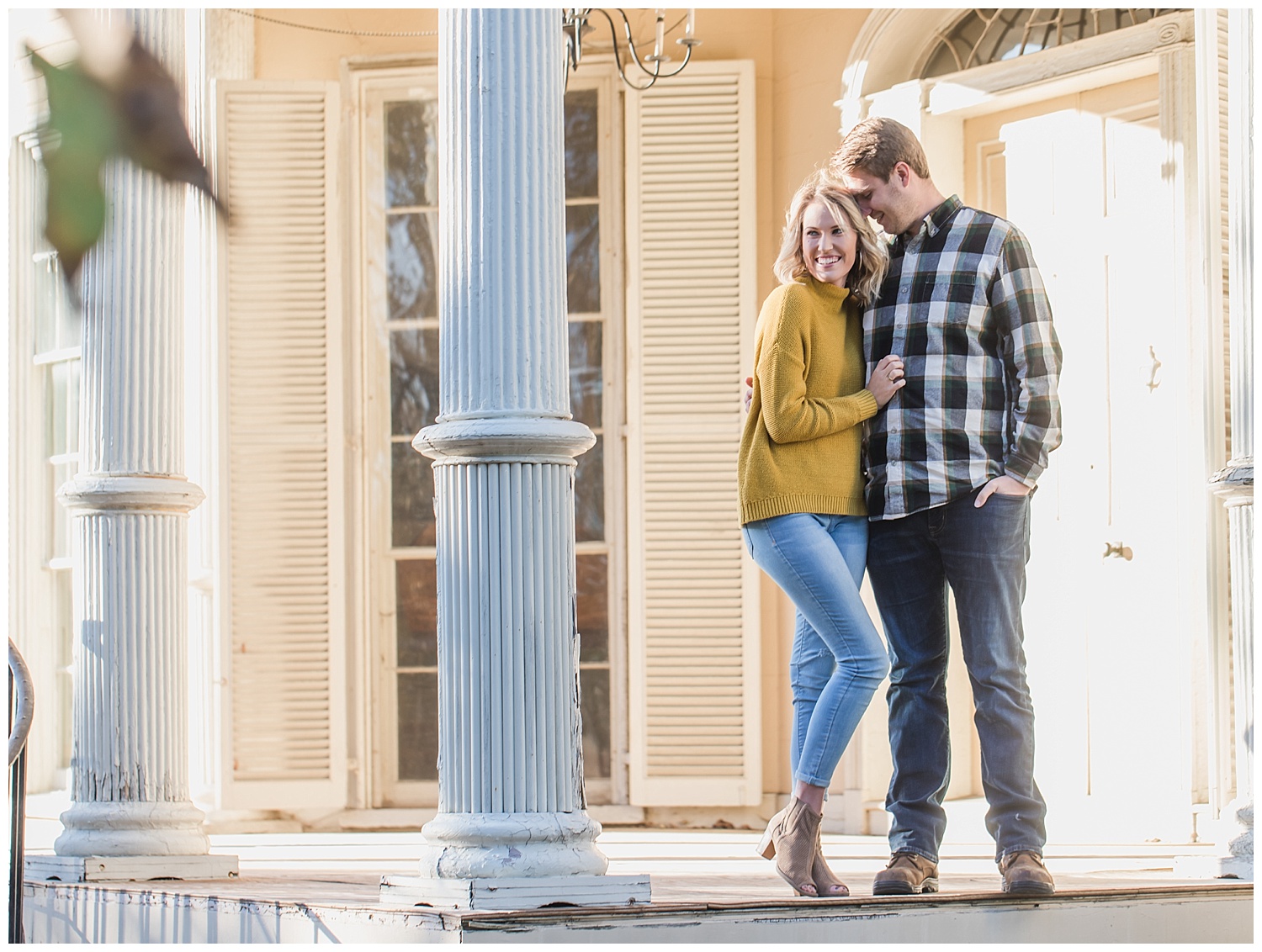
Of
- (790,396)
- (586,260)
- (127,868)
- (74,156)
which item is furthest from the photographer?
(586,260)

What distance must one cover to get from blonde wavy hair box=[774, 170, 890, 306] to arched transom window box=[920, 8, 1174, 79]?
225 centimetres

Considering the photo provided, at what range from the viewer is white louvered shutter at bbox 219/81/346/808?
17.8 feet

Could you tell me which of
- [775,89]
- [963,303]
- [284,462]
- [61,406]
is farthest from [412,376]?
[963,303]

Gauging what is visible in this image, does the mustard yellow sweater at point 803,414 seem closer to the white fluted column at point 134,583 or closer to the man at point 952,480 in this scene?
the man at point 952,480

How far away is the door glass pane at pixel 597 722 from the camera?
548 cm

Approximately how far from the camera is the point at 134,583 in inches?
148

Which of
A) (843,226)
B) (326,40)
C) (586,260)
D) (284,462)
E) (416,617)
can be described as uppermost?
(326,40)

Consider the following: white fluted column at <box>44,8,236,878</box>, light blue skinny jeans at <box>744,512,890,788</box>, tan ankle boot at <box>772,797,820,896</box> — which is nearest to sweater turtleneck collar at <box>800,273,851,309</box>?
light blue skinny jeans at <box>744,512,890,788</box>

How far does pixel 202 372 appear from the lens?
18.2 feet

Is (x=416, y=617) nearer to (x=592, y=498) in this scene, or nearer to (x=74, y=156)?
(x=592, y=498)

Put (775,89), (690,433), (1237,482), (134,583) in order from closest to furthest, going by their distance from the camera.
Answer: (1237,482), (134,583), (690,433), (775,89)

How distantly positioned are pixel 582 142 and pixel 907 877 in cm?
352

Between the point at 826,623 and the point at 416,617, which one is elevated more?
the point at 826,623

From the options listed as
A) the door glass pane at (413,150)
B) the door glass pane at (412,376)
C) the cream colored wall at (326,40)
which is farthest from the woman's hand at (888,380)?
the cream colored wall at (326,40)
